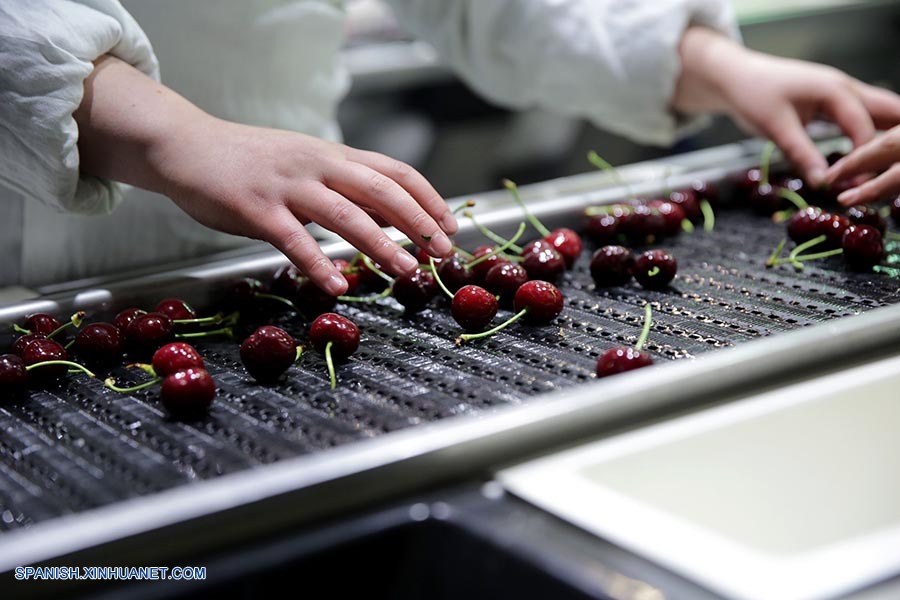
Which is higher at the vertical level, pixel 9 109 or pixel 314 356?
pixel 9 109

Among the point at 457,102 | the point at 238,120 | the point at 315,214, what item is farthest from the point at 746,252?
the point at 457,102

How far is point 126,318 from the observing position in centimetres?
105

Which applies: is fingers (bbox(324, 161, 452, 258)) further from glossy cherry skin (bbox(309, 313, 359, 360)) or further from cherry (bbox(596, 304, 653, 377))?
cherry (bbox(596, 304, 653, 377))

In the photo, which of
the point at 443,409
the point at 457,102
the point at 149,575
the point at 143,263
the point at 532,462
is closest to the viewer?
the point at 149,575

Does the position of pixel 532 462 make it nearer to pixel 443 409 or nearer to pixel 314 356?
pixel 443 409

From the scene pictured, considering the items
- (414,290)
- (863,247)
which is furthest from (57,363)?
(863,247)

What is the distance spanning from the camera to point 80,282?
1193 mm

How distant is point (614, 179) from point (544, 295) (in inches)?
23.9

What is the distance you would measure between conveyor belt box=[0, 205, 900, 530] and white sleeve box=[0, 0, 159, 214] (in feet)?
0.87

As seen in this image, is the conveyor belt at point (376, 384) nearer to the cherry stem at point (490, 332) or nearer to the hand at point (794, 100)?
the cherry stem at point (490, 332)

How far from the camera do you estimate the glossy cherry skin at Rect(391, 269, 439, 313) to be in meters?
1.10

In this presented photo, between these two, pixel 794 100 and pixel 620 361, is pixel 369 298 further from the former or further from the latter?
pixel 794 100

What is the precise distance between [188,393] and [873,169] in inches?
39.4

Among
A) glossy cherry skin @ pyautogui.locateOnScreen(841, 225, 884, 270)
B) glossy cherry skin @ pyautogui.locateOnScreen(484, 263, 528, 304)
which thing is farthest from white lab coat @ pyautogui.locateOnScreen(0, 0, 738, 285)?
glossy cherry skin @ pyautogui.locateOnScreen(841, 225, 884, 270)
